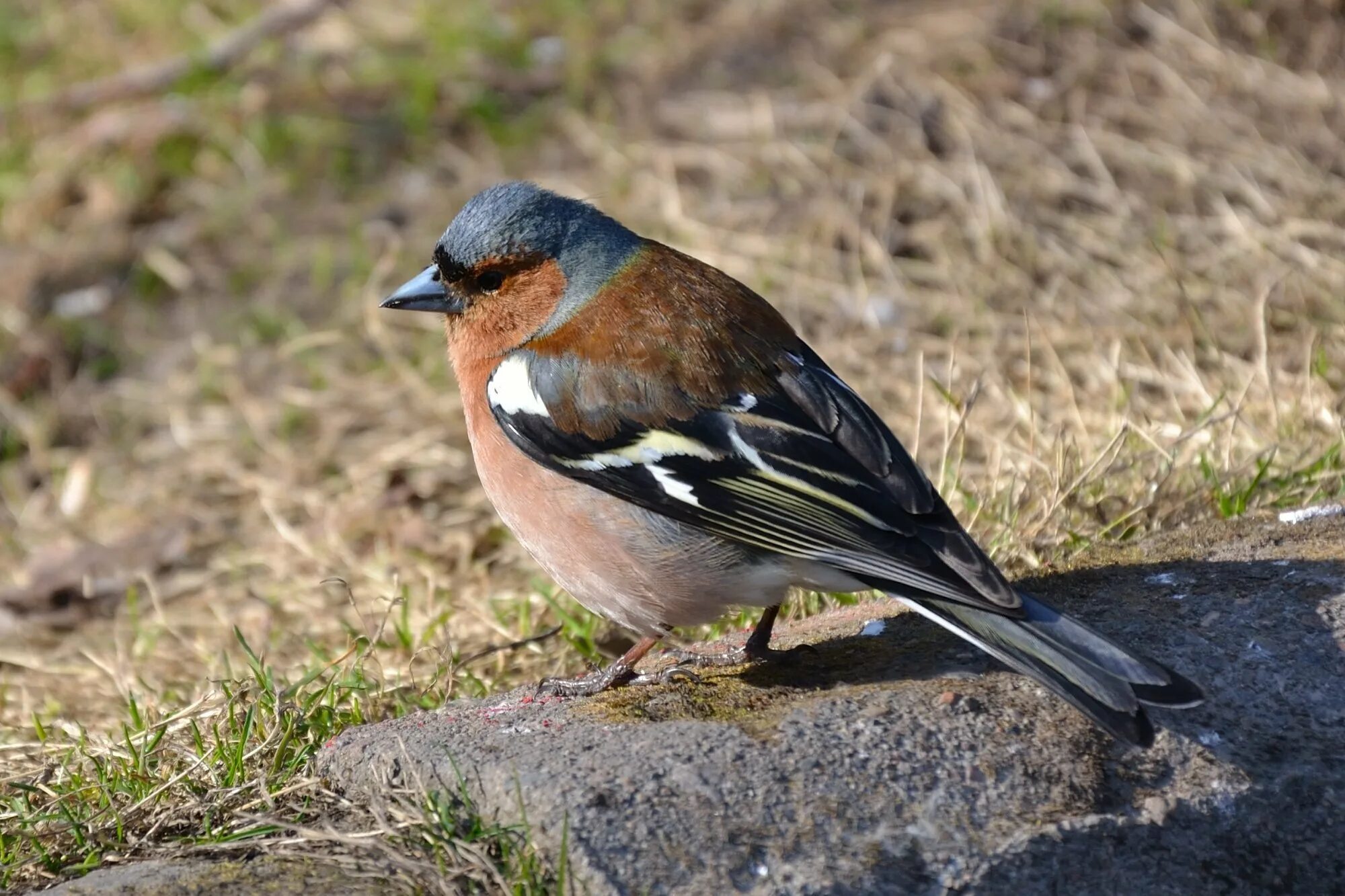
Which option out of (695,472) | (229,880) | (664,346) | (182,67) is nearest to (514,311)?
(664,346)

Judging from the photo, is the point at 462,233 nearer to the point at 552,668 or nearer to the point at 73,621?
the point at 552,668

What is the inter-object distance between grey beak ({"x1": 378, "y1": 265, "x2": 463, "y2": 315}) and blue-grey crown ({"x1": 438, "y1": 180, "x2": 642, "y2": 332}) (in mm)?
88

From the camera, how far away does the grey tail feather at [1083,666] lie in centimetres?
260

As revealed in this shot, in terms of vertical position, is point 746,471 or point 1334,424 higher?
point 746,471

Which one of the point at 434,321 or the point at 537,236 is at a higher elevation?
the point at 537,236

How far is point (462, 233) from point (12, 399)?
10.7ft

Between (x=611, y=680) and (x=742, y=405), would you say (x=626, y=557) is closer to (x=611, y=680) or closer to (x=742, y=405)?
(x=611, y=680)

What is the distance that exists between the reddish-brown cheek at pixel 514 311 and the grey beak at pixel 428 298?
7 centimetres

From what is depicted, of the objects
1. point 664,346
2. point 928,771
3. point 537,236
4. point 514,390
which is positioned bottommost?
point 928,771

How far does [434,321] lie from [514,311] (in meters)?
2.66

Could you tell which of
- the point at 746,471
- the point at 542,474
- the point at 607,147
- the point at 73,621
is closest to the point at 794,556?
the point at 746,471

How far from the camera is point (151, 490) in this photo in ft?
18.8

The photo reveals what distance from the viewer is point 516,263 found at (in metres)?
3.76

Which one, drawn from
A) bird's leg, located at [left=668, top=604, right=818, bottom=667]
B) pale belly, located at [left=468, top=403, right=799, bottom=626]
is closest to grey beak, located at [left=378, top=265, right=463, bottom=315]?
pale belly, located at [left=468, top=403, right=799, bottom=626]
